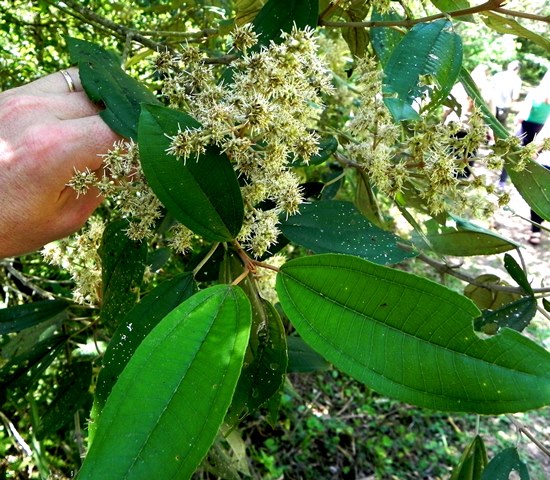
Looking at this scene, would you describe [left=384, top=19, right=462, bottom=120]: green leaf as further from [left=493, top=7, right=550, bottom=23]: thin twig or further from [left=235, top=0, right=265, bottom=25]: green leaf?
[left=235, top=0, right=265, bottom=25]: green leaf

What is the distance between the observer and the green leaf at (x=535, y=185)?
899 mm

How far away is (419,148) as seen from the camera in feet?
2.79

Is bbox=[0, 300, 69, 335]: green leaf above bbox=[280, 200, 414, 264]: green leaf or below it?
below

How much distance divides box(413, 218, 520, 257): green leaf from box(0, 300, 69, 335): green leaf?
855 mm

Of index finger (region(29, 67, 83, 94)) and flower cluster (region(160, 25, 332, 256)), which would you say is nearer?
flower cluster (region(160, 25, 332, 256))

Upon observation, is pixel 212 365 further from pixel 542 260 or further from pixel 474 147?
pixel 542 260

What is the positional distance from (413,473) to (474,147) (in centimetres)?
220

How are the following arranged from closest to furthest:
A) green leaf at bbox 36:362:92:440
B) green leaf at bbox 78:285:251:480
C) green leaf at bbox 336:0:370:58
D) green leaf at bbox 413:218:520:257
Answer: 1. green leaf at bbox 78:285:251:480
2. green leaf at bbox 336:0:370:58
3. green leaf at bbox 413:218:520:257
4. green leaf at bbox 36:362:92:440

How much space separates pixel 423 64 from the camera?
29.6 inches

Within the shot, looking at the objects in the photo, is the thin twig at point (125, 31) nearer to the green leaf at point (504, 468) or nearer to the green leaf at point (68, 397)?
the green leaf at point (68, 397)

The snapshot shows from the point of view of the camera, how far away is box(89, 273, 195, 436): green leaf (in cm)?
67

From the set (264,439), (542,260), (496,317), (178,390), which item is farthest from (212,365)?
(542,260)

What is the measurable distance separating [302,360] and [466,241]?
1.82ft

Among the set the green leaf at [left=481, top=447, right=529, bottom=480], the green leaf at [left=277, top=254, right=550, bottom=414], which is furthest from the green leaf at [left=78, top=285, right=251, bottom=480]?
the green leaf at [left=481, top=447, right=529, bottom=480]
